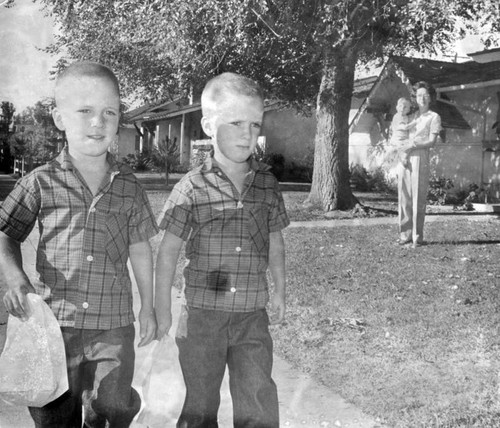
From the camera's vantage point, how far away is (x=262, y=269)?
6.48 ft

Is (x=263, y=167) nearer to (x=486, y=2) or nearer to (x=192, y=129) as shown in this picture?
(x=192, y=129)

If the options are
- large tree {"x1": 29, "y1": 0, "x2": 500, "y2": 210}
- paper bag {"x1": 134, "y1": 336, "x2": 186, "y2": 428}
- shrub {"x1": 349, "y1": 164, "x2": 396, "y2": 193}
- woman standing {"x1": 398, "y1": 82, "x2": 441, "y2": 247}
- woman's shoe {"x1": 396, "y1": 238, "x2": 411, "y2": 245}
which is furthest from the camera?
shrub {"x1": 349, "y1": 164, "x2": 396, "y2": 193}

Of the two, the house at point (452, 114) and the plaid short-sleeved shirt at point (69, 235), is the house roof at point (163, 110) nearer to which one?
the plaid short-sleeved shirt at point (69, 235)

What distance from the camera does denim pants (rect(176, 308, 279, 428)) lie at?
1.92 meters

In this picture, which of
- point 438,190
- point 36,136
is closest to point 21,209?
point 36,136

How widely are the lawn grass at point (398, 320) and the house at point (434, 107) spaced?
41 centimetres

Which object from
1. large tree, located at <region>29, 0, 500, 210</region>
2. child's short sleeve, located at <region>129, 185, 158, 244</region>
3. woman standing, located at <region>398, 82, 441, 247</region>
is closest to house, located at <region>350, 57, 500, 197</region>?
woman standing, located at <region>398, 82, 441, 247</region>

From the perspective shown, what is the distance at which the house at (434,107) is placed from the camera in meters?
2.73

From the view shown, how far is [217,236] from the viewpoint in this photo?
1.92 meters

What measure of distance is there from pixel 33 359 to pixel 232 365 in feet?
1.82

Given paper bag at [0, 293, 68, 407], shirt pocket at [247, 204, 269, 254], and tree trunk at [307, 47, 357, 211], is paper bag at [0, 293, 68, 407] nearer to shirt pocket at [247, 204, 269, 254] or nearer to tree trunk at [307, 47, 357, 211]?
shirt pocket at [247, 204, 269, 254]

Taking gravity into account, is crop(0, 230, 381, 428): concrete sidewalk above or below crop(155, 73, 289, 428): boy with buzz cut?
below

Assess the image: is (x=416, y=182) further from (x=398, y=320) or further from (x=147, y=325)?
(x=147, y=325)

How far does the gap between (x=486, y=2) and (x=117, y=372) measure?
89.7 inches
